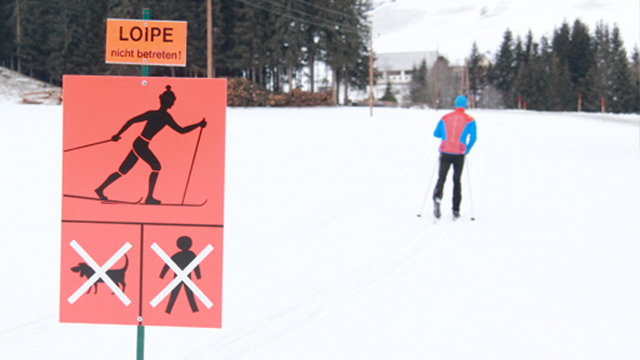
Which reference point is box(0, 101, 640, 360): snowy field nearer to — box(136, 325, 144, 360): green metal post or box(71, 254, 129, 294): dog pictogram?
box(136, 325, 144, 360): green metal post

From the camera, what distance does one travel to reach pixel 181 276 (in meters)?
3.10

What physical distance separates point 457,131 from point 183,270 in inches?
260

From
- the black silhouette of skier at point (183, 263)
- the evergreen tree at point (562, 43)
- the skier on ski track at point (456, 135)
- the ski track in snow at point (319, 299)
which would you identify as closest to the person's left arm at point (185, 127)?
the black silhouette of skier at point (183, 263)

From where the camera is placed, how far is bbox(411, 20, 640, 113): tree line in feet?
258

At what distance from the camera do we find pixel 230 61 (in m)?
50.1

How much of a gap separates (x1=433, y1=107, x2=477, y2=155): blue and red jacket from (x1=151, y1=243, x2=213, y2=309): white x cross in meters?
6.54

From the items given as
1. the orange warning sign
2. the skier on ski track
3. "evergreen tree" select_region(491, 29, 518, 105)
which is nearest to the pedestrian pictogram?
the orange warning sign

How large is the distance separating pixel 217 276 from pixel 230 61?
48.6 meters

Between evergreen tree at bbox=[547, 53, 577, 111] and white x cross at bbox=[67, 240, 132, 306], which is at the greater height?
evergreen tree at bbox=[547, 53, 577, 111]

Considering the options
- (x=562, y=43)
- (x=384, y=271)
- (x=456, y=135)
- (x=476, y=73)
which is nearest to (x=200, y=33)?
(x=456, y=135)

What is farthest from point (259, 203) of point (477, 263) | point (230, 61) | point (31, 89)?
point (230, 61)

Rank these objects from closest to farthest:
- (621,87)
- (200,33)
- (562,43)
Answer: (200,33) < (621,87) < (562,43)

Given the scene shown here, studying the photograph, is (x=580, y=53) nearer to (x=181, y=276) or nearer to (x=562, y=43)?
(x=562, y=43)

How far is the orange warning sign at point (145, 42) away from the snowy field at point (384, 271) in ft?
6.65
